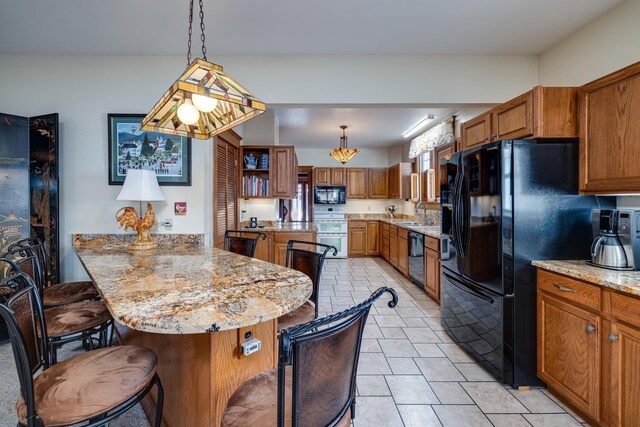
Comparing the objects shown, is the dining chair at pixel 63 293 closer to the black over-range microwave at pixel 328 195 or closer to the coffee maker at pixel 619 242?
the coffee maker at pixel 619 242

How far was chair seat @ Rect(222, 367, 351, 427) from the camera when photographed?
2.99 feet

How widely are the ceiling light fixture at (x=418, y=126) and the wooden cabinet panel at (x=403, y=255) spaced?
1944 mm

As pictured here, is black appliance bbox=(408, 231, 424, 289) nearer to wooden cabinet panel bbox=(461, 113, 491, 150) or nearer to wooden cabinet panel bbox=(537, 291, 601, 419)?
wooden cabinet panel bbox=(461, 113, 491, 150)

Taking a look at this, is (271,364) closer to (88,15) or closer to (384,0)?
(384,0)

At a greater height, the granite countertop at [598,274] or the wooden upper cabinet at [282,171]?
the wooden upper cabinet at [282,171]

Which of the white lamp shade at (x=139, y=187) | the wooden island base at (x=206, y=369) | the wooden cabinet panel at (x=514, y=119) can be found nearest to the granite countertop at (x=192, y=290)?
the wooden island base at (x=206, y=369)

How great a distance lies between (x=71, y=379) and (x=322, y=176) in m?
6.26

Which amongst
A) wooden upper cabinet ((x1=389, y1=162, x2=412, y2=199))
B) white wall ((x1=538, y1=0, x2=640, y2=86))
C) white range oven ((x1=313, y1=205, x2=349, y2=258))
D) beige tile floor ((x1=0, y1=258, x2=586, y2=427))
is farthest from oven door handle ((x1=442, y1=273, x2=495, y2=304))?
white range oven ((x1=313, y1=205, x2=349, y2=258))

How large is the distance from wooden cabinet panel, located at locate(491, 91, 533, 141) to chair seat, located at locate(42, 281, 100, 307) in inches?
130

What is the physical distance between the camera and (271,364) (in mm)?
1288

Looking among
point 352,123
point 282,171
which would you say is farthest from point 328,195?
point 282,171

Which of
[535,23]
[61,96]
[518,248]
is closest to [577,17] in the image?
[535,23]

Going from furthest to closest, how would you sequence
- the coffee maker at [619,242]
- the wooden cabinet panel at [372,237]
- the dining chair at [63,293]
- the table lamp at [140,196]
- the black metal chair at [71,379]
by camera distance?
the wooden cabinet panel at [372,237] → the table lamp at [140,196] → the dining chair at [63,293] → the coffee maker at [619,242] → the black metal chair at [71,379]

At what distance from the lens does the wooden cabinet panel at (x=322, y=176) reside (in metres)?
7.04
